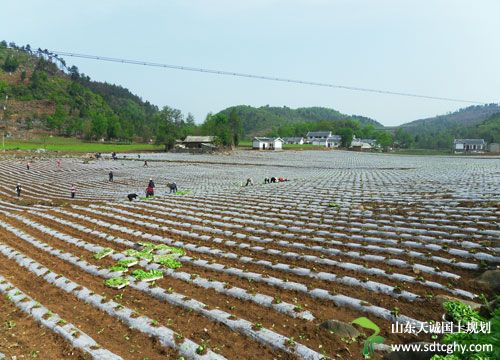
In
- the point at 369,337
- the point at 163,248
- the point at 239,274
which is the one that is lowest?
the point at 163,248

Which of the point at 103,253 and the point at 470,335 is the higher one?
the point at 470,335

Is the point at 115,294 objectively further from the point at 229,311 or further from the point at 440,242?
the point at 440,242

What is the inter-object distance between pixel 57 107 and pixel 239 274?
14744 cm

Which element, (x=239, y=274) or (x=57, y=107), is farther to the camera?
(x=57, y=107)

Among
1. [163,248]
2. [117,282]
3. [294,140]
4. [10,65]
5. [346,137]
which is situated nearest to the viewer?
[117,282]

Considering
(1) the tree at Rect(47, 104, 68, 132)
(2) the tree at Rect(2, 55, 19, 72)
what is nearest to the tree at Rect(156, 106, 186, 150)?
(1) the tree at Rect(47, 104, 68, 132)

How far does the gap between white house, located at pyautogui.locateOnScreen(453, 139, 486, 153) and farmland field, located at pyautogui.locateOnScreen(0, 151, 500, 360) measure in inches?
4106

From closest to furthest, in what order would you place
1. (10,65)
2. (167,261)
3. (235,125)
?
1. (167,261)
2. (235,125)
3. (10,65)

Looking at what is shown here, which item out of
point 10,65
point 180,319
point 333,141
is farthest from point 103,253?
point 10,65

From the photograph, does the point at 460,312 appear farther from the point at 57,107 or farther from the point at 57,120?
the point at 57,107

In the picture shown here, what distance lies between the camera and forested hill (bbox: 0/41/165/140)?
119 m

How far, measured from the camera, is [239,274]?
312 inches

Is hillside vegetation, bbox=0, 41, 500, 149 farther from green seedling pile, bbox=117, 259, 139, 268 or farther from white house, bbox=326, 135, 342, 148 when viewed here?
green seedling pile, bbox=117, 259, 139, 268

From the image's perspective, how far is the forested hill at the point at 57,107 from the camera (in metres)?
119
